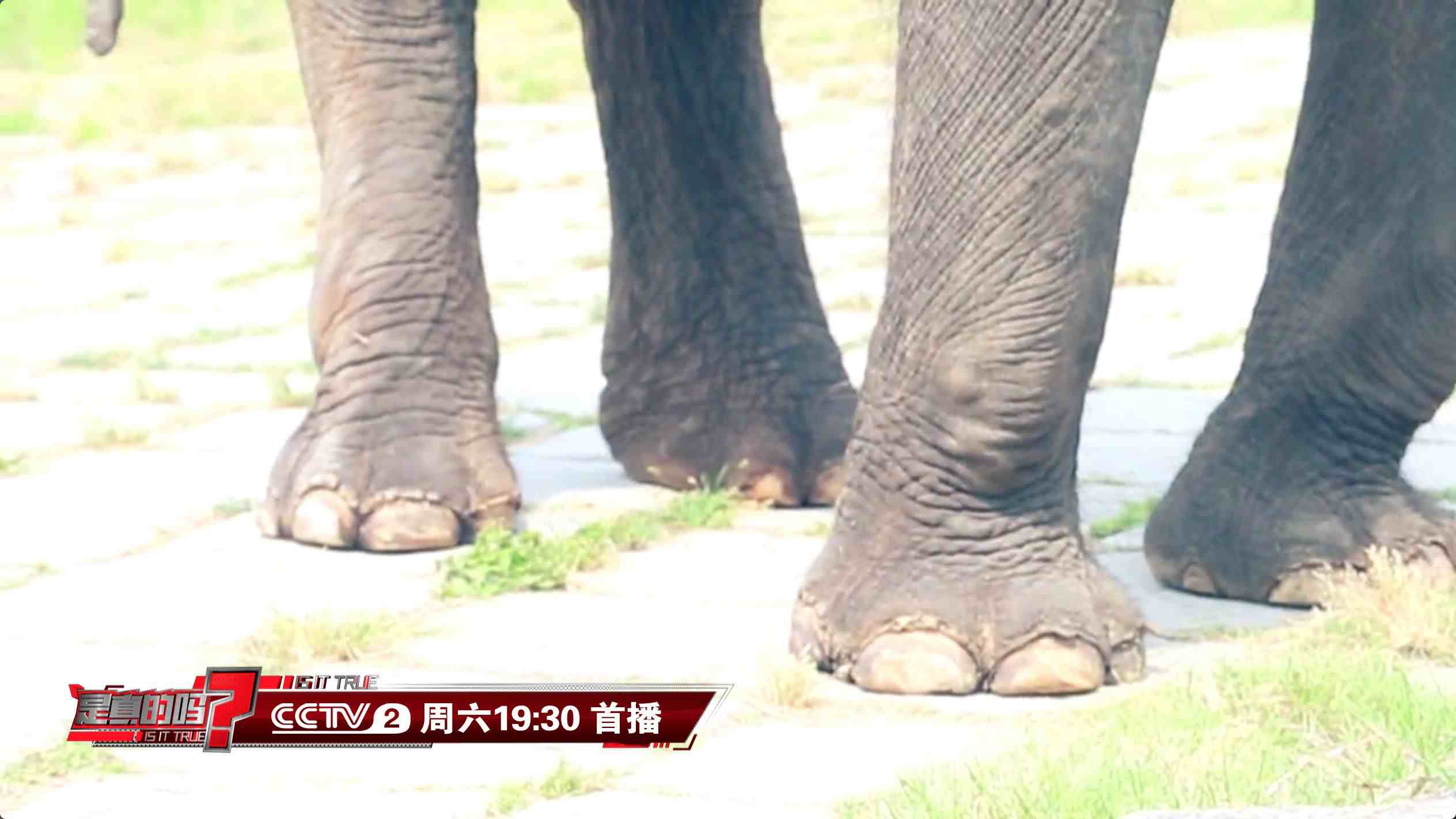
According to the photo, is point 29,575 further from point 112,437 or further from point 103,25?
point 112,437

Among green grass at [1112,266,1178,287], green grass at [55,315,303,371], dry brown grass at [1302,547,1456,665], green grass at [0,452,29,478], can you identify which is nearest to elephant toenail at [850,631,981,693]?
dry brown grass at [1302,547,1456,665]

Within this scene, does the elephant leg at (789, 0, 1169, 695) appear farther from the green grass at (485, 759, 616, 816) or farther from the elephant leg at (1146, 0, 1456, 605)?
the green grass at (485, 759, 616, 816)

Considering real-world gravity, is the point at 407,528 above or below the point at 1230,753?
below

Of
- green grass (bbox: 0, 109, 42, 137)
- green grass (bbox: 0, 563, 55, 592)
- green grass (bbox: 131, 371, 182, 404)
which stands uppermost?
green grass (bbox: 0, 563, 55, 592)

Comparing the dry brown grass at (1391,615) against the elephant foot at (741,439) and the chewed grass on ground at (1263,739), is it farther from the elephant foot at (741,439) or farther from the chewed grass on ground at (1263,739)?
the elephant foot at (741,439)

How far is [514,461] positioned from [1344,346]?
153cm

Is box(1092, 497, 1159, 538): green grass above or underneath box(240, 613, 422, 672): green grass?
underneath

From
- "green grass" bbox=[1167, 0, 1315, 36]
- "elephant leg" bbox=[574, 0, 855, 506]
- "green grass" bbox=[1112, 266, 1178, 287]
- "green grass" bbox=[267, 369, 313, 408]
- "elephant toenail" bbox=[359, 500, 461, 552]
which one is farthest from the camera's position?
"green grass" bbox=[1167, 0, 1315, 36]

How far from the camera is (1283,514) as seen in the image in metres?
3.61

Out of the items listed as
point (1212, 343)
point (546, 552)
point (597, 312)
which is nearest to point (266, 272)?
point (597, 312)

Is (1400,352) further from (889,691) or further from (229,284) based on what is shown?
(229,284)

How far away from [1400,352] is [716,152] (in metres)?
1.28

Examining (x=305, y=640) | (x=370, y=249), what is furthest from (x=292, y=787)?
(x=370, y=249)

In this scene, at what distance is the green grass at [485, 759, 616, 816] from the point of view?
2584 millimetres
